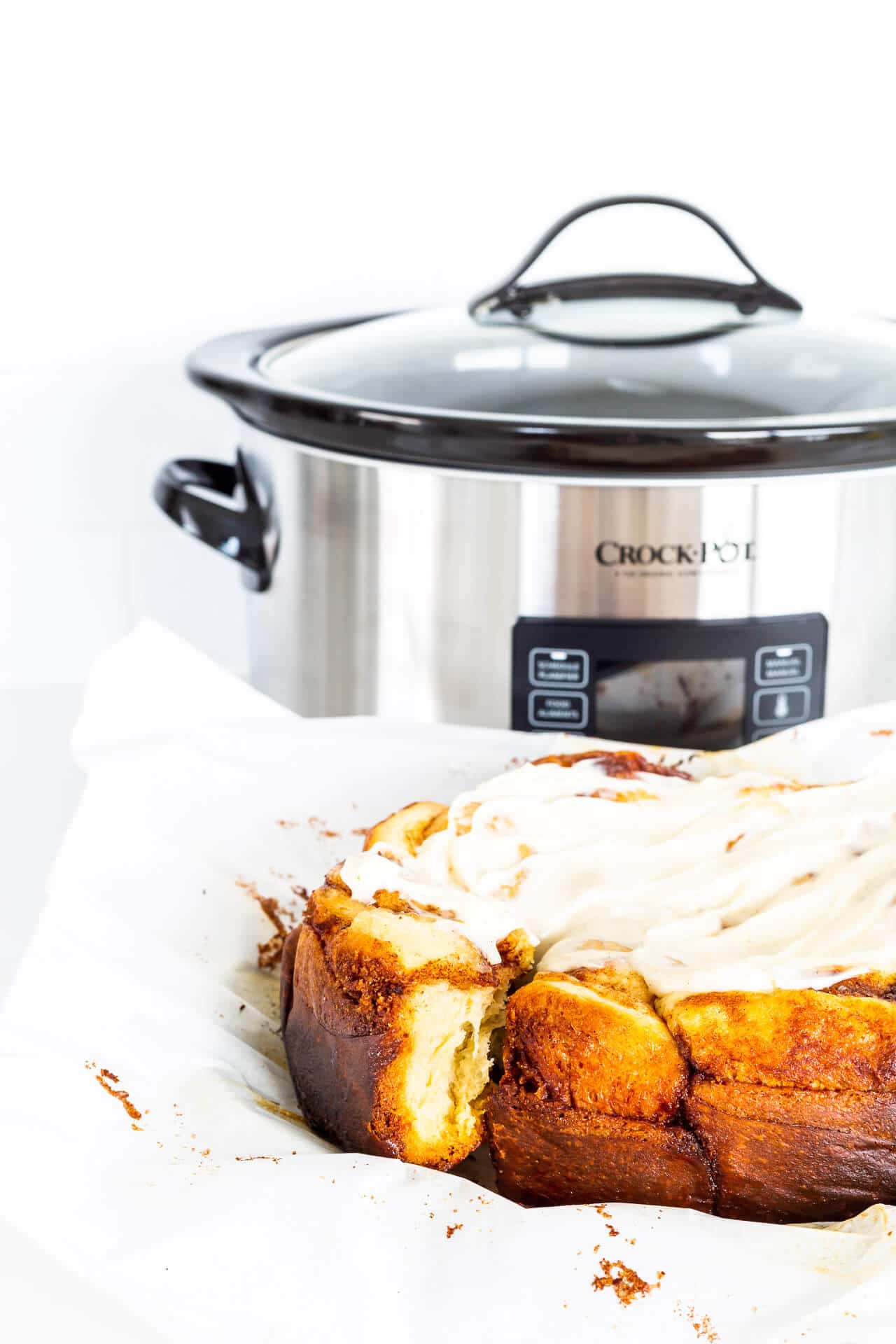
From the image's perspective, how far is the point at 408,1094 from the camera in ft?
2.63

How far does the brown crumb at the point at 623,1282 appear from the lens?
2.22ft

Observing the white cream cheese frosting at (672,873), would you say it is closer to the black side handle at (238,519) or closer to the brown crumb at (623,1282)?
the brown crumb at (623,1282)

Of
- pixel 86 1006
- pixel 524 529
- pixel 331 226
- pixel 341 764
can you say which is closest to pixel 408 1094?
pixel 86 1006

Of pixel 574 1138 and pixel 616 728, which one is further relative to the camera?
pixel 616 728

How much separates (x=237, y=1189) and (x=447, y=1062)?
0.15m

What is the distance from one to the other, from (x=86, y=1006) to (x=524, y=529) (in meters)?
0.52

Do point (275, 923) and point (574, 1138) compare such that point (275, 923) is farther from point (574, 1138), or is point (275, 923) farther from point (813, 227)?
point (813, 227)

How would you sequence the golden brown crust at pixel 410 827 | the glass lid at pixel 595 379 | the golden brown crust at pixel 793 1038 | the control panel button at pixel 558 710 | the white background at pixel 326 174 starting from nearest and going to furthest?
1. the golden brown crust at pixel 793 1038
2. the golden brown crust at pixel 410 827
3. the glass lid at pixel 595 379
4. the control panel button at pixel 558 710
5. the white background at pixel 326 174

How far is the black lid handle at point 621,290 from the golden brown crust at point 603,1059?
780 mm

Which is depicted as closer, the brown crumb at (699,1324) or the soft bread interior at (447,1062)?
the brown crumb at (699,1324)

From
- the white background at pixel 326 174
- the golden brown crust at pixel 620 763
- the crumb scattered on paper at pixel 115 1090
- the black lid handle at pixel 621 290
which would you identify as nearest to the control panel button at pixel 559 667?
the golden brown crust at pixel 620 763

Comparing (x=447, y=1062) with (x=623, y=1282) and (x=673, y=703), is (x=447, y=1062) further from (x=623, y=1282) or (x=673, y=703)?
(x=673, y=703)

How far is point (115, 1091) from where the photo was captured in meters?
0.81

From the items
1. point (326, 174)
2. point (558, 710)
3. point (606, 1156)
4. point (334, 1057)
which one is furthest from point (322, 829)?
point (326, 174)
